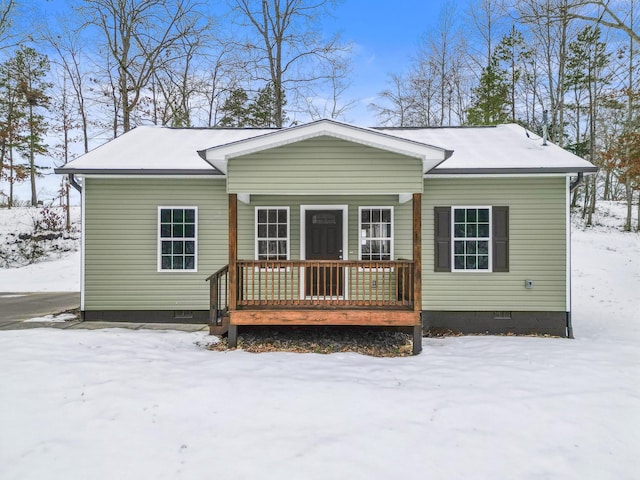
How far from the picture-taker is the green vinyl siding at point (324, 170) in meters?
5.96

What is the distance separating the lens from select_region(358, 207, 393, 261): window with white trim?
7.76 m

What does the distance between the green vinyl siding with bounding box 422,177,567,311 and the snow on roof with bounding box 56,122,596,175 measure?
0.37 metres

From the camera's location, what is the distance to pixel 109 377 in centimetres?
459

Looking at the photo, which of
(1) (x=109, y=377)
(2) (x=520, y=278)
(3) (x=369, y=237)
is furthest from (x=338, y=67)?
(1) (x=109, y=377)

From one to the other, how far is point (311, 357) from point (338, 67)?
14.7m

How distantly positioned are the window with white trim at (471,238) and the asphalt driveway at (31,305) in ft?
29.8

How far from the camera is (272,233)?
25.5 feet

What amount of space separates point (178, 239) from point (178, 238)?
0.07ft

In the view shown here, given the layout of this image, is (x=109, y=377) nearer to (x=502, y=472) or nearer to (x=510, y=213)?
(x=502, y=472)

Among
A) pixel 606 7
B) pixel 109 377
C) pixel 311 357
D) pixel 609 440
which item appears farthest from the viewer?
pixel 606 7

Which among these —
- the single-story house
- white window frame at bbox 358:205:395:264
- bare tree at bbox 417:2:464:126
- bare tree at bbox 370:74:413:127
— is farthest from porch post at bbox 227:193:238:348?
bare tree at bbox 417:2:464:126

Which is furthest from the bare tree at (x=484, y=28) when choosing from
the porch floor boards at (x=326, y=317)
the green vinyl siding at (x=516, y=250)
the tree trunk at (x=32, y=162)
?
the tree trunk at (x=32, y=162)

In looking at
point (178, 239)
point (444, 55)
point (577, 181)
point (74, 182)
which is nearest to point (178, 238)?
point (178, 239)

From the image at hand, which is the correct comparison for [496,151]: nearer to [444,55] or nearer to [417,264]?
[417,264]
